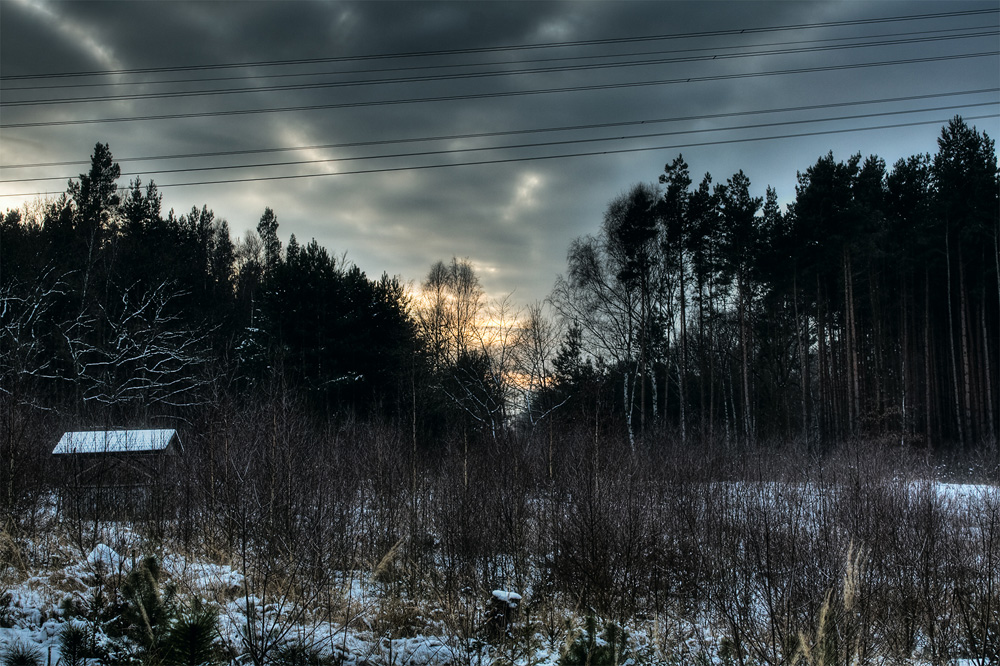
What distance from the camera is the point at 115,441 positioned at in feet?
46.0

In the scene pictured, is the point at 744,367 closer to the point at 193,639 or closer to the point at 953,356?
the point at 953,356

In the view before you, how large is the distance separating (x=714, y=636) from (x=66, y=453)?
12007 mm

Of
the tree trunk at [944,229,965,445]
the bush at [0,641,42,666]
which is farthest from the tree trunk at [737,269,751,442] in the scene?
the bush at [0,641,42,666]

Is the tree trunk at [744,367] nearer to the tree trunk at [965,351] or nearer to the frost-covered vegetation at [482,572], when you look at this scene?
the tree trunk at [965,351]

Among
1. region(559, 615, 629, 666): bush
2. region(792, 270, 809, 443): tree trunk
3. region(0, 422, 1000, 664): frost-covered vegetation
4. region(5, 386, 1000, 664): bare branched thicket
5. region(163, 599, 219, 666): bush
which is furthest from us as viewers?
region(792, 270, 809, 443): tree trunk

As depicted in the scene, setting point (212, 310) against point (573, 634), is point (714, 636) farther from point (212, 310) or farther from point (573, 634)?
point (212, 310)

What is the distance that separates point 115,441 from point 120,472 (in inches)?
46.3

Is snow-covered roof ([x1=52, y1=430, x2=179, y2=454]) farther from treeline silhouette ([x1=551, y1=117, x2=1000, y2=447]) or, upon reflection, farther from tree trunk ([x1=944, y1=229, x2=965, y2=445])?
tree trunk ([x1=944, y1=229, x2=965, y2=445])

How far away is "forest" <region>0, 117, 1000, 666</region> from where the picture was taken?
7918 mm

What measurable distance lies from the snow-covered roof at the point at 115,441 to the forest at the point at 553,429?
25.0 inches

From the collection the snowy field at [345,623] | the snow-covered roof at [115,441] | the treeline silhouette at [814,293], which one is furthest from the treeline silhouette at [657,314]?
the snowy field at [345,623]

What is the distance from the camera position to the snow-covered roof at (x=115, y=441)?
1264 centimetres

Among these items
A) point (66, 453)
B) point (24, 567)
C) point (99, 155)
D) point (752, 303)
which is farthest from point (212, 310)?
point (752, 303)

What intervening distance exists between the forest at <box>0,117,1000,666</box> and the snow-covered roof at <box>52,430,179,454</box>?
0.64 metres
